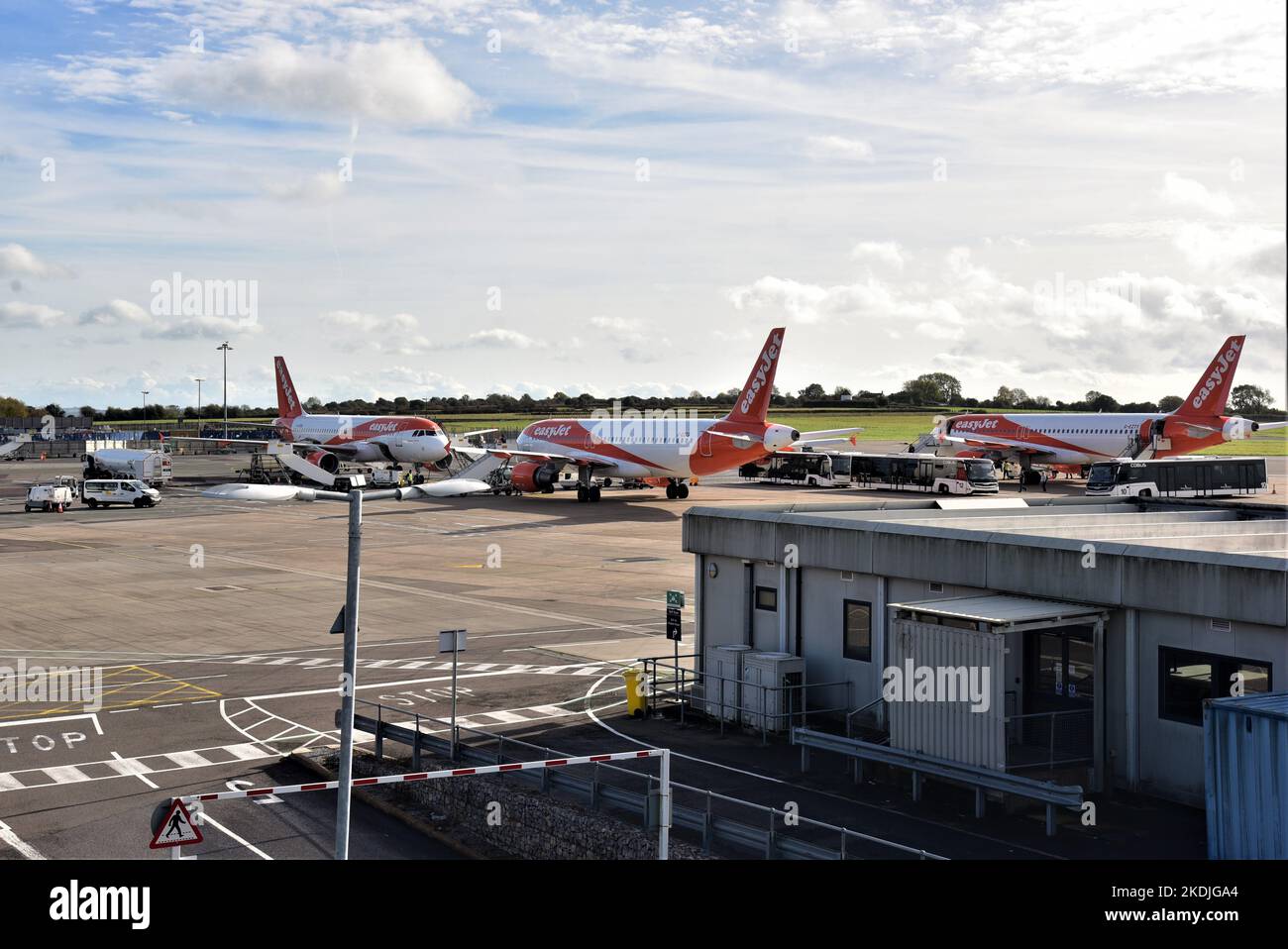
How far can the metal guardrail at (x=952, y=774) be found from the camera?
2112 cm

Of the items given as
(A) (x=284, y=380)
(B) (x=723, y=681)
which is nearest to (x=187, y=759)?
(B) (x=723, y=681)

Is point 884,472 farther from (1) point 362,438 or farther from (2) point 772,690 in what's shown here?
(2) point 772,690

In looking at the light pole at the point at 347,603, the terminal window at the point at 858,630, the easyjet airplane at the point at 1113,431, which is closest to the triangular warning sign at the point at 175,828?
the light pole at the point at 347,603

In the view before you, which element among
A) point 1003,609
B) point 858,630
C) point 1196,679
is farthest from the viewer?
point 858,630

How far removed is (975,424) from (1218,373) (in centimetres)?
2410

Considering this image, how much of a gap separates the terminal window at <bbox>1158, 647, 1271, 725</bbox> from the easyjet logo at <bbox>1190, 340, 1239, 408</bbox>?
82885 millimetres

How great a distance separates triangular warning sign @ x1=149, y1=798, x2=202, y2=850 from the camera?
15.8 metres

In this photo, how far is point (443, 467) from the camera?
121 m

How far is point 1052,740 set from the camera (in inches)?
926

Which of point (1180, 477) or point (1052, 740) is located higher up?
point (1180, 477)

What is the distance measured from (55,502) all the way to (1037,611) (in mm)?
82168

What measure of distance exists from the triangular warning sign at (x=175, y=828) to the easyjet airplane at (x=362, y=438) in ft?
301
